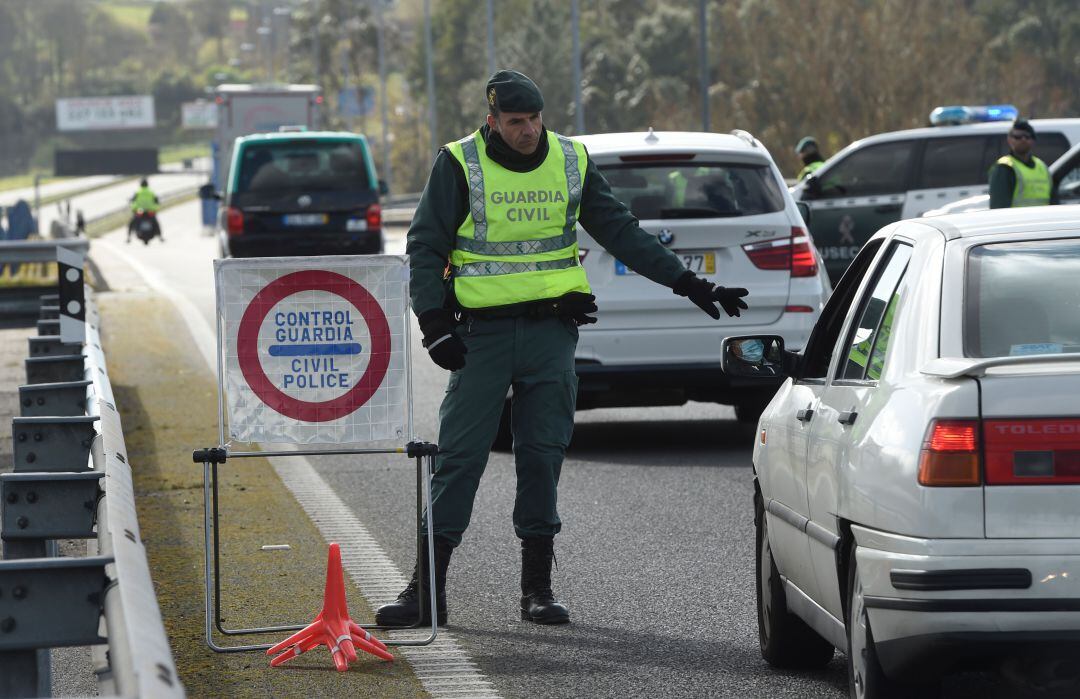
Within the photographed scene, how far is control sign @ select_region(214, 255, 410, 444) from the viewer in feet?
20.1

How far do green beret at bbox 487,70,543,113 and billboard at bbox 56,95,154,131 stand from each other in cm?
17586

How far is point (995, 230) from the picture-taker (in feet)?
16.0

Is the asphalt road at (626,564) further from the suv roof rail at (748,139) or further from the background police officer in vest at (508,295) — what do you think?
the suv roof rail at (748,139)

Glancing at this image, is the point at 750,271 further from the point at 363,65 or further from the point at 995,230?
the point at 363,65

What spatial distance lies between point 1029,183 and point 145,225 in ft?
130

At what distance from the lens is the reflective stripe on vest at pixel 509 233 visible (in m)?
6.57

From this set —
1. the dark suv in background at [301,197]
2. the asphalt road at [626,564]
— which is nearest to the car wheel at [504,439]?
the asphalt road at [626,564]

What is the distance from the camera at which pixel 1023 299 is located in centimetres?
464

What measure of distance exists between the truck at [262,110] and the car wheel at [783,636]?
37189 millimetres

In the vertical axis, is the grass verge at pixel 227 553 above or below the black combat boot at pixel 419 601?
below

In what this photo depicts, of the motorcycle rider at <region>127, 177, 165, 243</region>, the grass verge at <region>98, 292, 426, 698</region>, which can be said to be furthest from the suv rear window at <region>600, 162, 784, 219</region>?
the motorcycle rider at <region>127, 177, 165, 243</region>

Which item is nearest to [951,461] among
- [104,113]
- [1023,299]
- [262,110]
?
[1023,299]

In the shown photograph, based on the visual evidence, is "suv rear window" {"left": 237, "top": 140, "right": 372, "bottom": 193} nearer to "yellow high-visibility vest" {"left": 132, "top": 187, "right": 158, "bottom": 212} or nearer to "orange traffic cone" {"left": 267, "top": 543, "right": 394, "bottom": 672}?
"orange traffic cone" {"left": 267, "top": 543, "right": 394, "bottom": 672}

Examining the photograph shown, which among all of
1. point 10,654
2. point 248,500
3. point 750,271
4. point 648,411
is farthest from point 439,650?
point 648,411
